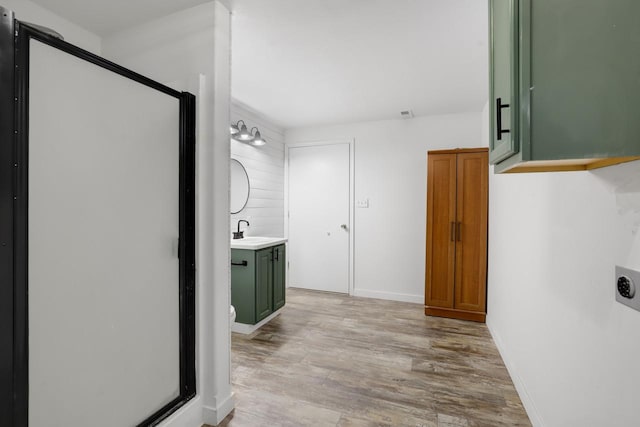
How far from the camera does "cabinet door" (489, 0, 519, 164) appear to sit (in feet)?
3.07

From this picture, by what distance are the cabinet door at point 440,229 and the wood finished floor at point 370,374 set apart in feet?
1.04

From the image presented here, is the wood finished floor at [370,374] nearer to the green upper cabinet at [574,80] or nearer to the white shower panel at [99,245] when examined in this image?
the white shower panel at [99,245]

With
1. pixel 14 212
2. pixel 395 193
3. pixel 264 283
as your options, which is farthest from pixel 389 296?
pixel 14 212

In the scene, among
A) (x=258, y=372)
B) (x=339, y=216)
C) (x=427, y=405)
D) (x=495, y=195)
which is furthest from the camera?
(x=339, y=216)

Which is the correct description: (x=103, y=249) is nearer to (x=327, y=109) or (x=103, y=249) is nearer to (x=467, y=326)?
(x=327, y=109)

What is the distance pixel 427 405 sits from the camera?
1922 mm

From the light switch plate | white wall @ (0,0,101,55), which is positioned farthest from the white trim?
white wall @ (0,0,101,55)

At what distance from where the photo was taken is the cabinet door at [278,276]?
3297mm

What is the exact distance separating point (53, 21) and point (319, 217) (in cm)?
334

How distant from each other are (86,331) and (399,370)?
201 centimetres

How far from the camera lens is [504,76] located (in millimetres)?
1073

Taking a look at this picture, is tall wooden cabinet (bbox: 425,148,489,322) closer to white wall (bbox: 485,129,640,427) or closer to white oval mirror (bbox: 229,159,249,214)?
white wall (bbox: 485,129,640,427)

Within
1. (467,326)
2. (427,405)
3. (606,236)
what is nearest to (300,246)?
(467,326)

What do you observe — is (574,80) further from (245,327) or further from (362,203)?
(362,203)
